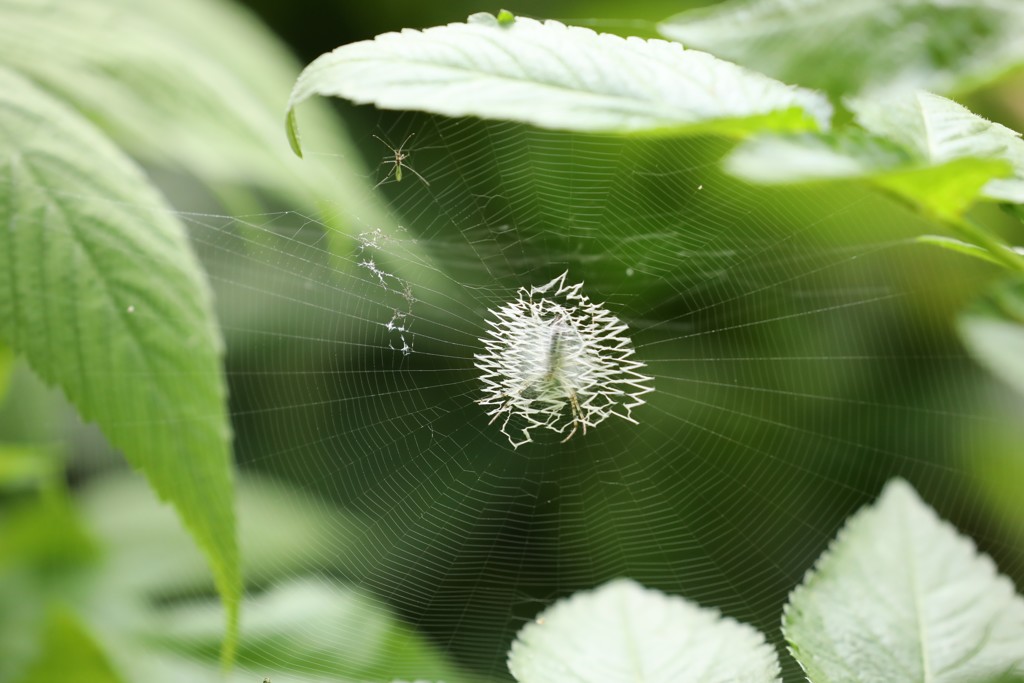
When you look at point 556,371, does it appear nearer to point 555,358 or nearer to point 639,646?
point 555,358

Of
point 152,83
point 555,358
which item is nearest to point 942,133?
point 152,83

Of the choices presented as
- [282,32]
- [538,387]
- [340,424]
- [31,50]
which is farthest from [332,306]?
[31,50]

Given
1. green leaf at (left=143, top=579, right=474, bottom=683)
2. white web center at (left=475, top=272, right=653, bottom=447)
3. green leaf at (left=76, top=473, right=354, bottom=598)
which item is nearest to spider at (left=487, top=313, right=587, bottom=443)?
white web center at (left=475, top=272, right=653, bottom=447)

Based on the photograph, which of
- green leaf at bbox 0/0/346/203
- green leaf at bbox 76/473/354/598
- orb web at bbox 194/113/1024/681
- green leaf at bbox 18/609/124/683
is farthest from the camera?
orb web at bbox 194/113/1024/681

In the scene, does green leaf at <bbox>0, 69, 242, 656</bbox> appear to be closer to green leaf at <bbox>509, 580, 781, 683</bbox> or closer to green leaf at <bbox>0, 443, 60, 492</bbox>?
green leaf at <bbox>509, 580, 781, 683</bbox>

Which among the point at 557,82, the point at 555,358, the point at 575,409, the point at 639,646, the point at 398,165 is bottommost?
the point at 639,646

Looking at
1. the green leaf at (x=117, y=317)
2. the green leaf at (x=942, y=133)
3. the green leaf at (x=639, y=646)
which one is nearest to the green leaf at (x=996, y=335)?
the green leaf at (x=942, y=133)

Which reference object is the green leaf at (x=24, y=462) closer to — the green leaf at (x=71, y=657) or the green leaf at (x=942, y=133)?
the green leaf at (x=71, y=657)
